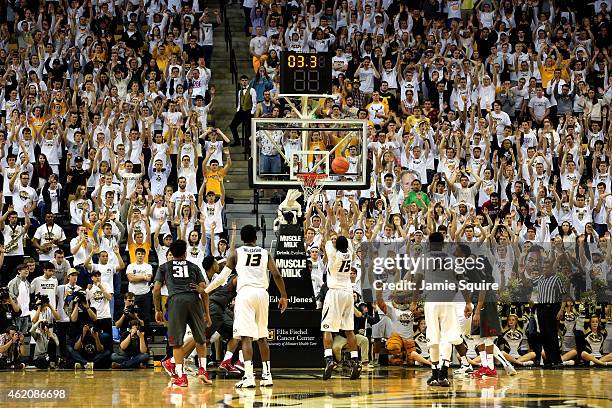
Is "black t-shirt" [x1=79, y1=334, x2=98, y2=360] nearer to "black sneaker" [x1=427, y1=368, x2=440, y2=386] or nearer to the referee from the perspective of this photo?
→ "black sneaker" [x1=427, y1=368, x2=440, y2=386]

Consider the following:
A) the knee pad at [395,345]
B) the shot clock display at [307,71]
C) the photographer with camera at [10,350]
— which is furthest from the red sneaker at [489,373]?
the photographer with camera at [10,350]

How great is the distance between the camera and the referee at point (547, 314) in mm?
21734

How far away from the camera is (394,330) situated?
21891 mm

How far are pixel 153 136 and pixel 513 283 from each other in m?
9.03

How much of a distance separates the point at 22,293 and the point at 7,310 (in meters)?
0.42

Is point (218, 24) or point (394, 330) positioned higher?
point (218, 24)

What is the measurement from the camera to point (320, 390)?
16875 millimetres

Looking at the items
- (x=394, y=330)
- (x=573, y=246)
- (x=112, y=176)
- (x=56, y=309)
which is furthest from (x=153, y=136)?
(x=573, y=246)

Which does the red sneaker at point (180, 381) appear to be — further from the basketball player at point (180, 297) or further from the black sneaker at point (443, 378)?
the black sneaker at point (443, 378)

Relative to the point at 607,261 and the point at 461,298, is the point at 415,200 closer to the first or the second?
the point at 607,261

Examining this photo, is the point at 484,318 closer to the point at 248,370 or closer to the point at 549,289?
the point at 549,289

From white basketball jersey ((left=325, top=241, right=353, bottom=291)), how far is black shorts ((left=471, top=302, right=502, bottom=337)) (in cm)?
219

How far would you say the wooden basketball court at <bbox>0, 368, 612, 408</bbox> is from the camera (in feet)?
50.2

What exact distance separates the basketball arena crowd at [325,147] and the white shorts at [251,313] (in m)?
1.93
